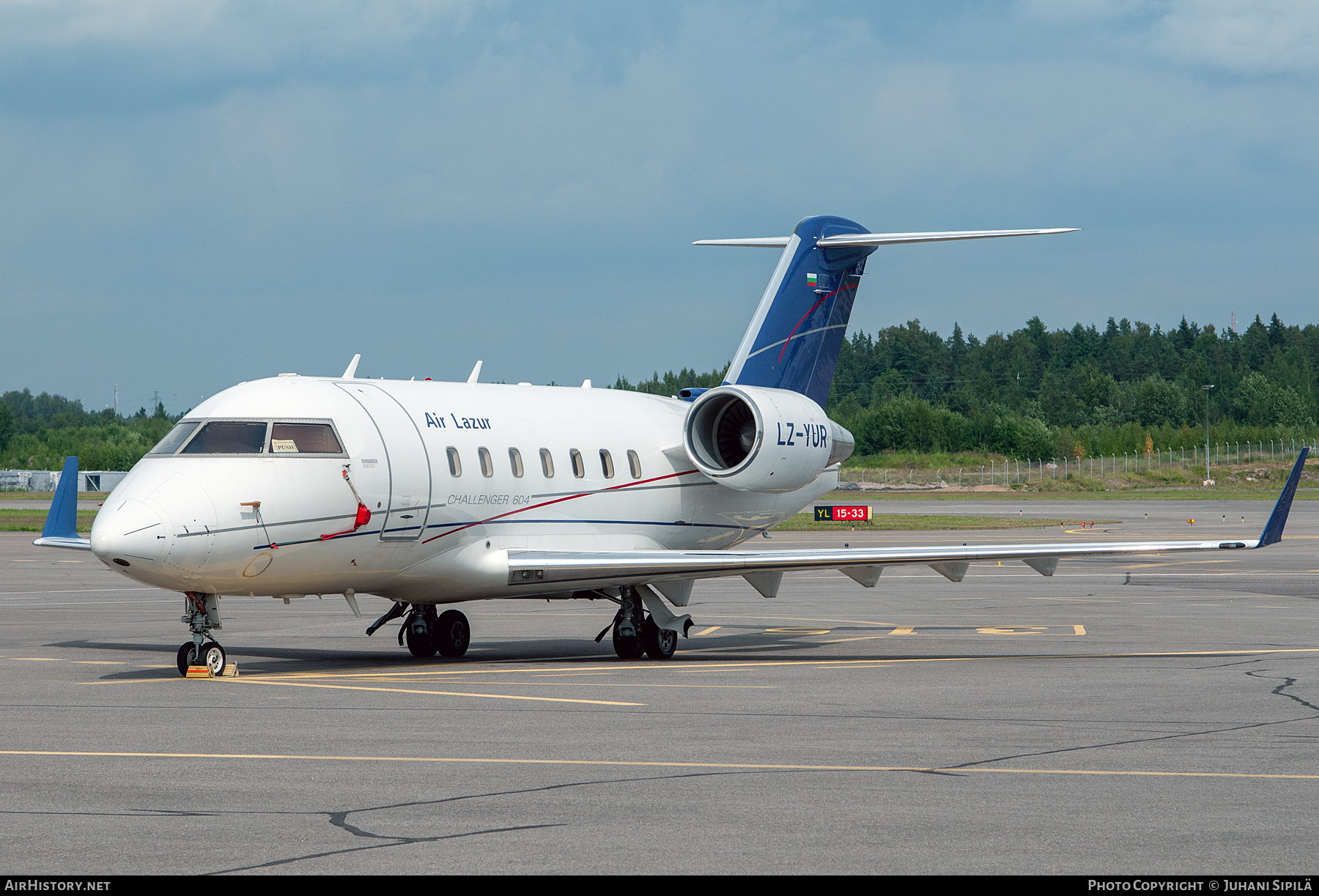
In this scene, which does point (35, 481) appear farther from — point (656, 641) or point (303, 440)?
point (303, 440)

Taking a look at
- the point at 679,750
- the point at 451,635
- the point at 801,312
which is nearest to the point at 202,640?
the point at 451,635

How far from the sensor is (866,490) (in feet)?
363

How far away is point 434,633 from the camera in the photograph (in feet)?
68.0

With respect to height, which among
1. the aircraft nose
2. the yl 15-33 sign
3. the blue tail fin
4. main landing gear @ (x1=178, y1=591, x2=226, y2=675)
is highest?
the blue tail fin

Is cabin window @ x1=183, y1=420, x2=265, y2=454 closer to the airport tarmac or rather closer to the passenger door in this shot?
the passenger door

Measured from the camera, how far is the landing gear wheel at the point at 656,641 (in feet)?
67.6

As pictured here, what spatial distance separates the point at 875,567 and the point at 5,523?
5440cm

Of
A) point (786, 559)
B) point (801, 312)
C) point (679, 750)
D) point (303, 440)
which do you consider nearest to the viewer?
point (679, 750)

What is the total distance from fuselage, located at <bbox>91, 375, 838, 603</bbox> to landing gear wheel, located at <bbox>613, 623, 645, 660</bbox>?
4.37 feet

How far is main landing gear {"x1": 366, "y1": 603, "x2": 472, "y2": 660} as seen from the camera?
20.7 meters

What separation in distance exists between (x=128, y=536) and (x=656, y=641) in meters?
7.51

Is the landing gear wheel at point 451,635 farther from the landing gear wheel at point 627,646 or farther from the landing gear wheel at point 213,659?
the landing gear wheel at point 213,659

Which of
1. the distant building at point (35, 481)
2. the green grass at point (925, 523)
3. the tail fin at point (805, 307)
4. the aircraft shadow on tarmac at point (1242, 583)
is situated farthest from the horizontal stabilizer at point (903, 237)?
the distant building at point (35, 481)

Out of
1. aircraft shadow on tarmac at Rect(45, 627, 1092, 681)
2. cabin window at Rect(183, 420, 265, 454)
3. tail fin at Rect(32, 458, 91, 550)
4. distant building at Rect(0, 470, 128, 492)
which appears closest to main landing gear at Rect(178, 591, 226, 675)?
aircraft shadow on tarmac at Rect(45, 627, 1092, 681)
